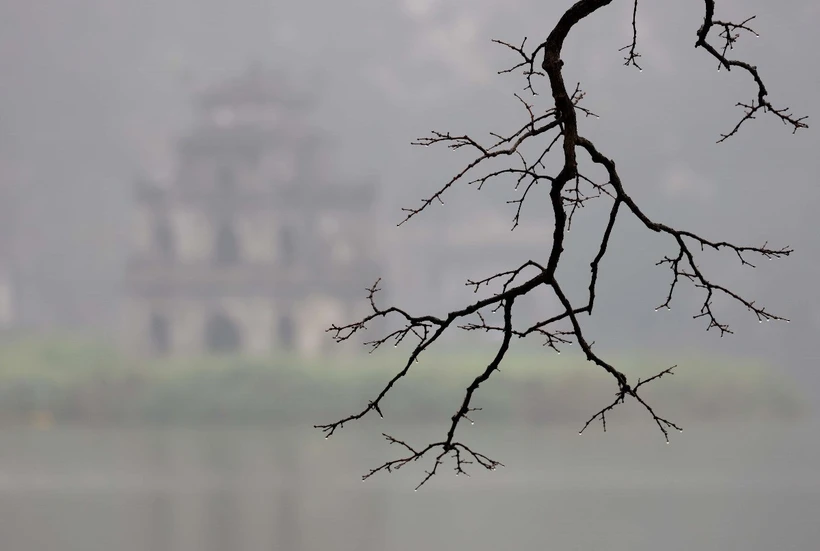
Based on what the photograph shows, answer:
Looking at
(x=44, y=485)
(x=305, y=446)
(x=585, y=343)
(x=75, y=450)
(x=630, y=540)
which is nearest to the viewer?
(x=585, y=343)

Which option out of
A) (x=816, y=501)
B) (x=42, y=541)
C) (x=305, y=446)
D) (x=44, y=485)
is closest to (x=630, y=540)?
(x=816, y=501)

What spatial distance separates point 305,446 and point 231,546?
5.43m

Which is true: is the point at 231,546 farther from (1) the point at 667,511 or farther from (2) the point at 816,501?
(2) the point at 816,501

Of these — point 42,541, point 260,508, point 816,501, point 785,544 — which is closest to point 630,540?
point 785,544

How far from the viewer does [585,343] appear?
5.92ft

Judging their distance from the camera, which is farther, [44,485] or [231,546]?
[44,485]

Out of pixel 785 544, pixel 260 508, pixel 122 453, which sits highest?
pixel 122 453

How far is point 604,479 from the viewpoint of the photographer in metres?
8.98

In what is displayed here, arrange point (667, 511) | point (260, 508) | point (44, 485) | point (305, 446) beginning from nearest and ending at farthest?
point (667, 511) → point (260, 508) → point (44, 485) → point (305, 446)

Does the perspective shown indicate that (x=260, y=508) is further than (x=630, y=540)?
Yes

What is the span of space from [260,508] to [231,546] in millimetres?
1149

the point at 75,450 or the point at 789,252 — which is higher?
the point at 75,450

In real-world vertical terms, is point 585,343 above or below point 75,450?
below

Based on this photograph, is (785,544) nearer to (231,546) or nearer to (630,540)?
(630,540)
